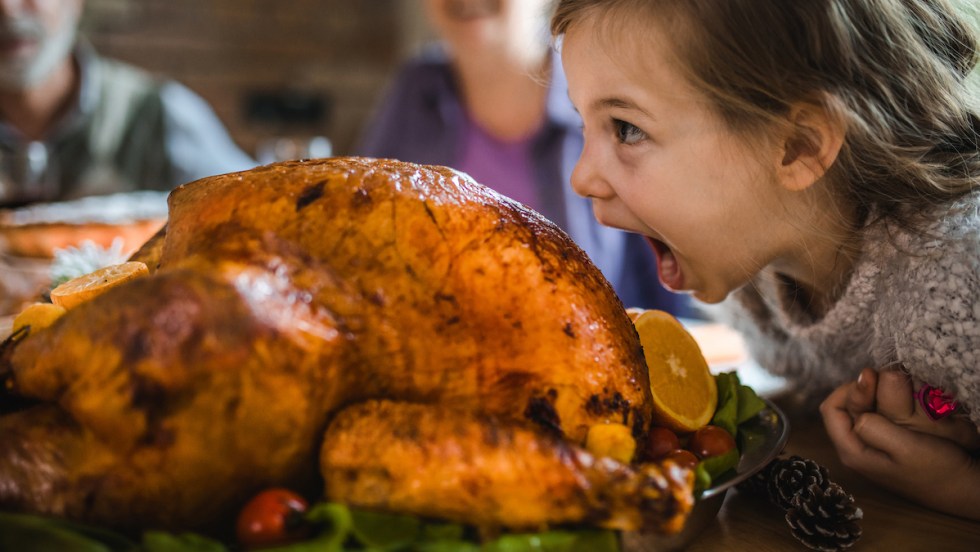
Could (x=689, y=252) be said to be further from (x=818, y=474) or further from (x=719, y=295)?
(x=818, y=474)

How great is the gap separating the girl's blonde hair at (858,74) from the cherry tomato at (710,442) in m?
0.34

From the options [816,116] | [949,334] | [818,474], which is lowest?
[818,474]

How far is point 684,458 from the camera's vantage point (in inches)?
27.6

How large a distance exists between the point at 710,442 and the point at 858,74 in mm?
428

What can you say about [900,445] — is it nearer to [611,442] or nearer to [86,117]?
[611,442]

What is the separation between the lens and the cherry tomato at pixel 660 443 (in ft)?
2.43

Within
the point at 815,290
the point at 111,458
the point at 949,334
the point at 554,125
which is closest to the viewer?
the point at 111,458

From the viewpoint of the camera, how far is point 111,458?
1.85ft

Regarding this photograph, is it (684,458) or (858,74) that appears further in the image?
(858,74)

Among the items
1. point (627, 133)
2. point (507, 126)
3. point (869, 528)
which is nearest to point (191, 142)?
point (507, 126)

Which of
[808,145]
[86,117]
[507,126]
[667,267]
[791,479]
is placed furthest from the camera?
[86,117]

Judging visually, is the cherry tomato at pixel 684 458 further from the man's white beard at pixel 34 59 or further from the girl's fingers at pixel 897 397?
the man's white beard at pixel 34 59

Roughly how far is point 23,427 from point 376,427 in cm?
27

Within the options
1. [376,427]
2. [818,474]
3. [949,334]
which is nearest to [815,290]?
[949,334]
